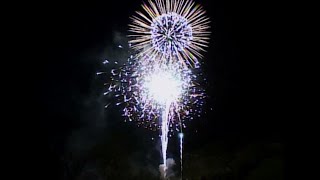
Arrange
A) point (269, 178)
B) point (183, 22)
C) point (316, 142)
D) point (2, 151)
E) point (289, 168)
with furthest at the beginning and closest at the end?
point (269, 178), point (183, 22), point (2, 151), point (316, 142), point (289, 168)

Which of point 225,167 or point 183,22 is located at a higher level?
point 183,22

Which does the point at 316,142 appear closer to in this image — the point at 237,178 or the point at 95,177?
the point at 237,178

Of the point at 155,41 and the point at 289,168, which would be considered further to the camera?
the point at 155,41

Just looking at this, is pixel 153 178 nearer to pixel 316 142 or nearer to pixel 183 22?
pixel 183 22

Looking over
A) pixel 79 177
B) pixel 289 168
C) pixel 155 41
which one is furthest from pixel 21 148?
pixel 79 177

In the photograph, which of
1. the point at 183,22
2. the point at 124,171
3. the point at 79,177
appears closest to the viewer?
the point at 183,22

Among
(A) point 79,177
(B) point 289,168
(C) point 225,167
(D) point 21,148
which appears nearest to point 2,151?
(D) point 21,148

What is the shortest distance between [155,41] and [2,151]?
6780 mm

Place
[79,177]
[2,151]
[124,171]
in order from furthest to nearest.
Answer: [124,171] → [79,177] → [2,151]

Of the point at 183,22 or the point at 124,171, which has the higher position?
the point at 183,22

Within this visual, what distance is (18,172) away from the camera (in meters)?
13.1

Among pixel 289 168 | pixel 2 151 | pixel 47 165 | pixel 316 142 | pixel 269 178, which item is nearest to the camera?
pixel 289 168

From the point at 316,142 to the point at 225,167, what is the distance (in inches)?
1004

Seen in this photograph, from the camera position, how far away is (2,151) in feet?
42.6
